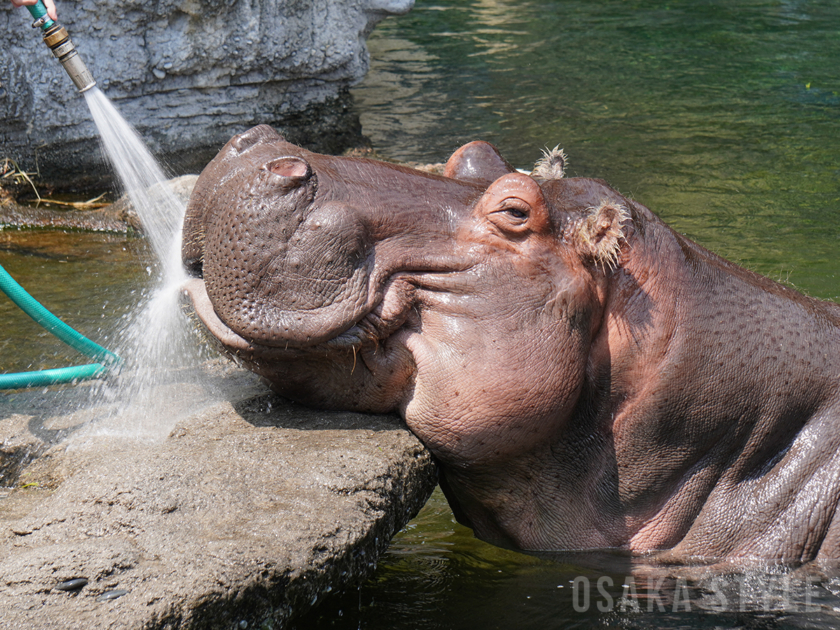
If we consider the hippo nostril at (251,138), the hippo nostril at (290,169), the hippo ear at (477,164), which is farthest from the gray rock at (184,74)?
the hippo nostril at (290,169)

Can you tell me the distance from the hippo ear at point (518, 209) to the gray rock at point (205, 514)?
773 millimetres

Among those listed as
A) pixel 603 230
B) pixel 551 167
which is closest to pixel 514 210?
pixel 603 230

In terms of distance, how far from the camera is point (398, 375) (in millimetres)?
2988

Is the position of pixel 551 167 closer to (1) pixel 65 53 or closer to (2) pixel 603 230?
(2) pixel 603 230

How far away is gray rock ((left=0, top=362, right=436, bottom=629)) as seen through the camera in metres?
2.19

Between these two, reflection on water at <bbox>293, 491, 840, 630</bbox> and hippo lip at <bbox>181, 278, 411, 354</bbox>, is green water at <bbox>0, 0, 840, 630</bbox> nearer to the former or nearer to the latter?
reflection on water at <bbox>293, 491, 840, 630</bbox>

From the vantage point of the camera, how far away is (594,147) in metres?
10.4

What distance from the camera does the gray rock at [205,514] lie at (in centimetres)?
219

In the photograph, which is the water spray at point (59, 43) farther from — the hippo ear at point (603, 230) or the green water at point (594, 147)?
the hippo ear at point (603, 230)

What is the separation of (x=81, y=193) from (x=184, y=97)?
4.75 ft

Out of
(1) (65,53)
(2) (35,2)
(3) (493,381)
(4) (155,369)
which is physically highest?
(2) (35,2)

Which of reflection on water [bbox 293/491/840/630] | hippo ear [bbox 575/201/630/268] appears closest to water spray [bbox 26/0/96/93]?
hippo ear [bbox 575/201/630/268]

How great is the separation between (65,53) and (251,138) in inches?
81.6

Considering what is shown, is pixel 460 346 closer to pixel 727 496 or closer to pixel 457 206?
pixel 457 206
